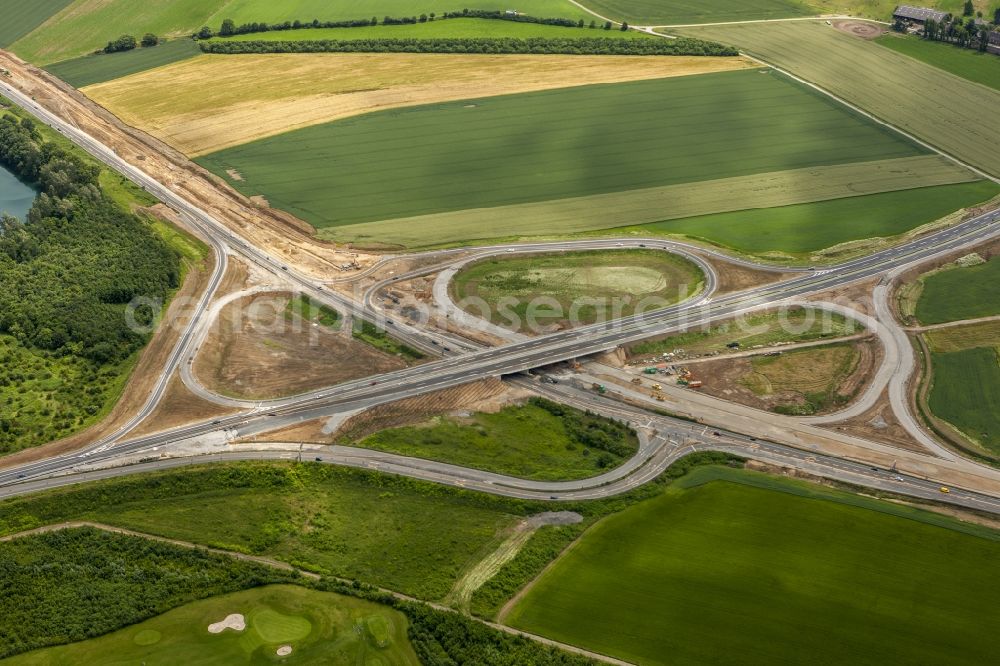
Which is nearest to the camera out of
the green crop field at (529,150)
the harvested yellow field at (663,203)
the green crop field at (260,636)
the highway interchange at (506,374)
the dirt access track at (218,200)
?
the green crop field at (260,636)

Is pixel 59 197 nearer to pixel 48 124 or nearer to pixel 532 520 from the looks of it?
pixel 48 124

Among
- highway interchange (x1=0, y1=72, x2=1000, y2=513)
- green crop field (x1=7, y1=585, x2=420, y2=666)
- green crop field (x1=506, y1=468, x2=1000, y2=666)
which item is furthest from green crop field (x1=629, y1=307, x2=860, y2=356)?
green crop field (x1=7, y1=585, x2=420, y2=666)

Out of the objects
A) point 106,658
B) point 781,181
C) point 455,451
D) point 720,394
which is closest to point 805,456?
point 720,394

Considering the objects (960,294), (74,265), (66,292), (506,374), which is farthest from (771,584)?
(74,265)

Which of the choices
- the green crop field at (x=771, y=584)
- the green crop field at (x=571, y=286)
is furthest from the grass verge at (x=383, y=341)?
the green crop field at (x=771, y=584)

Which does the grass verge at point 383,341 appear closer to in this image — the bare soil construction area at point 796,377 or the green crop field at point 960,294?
the bare soil construction area at point 796,377

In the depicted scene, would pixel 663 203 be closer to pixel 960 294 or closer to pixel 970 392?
pixel 960 294
